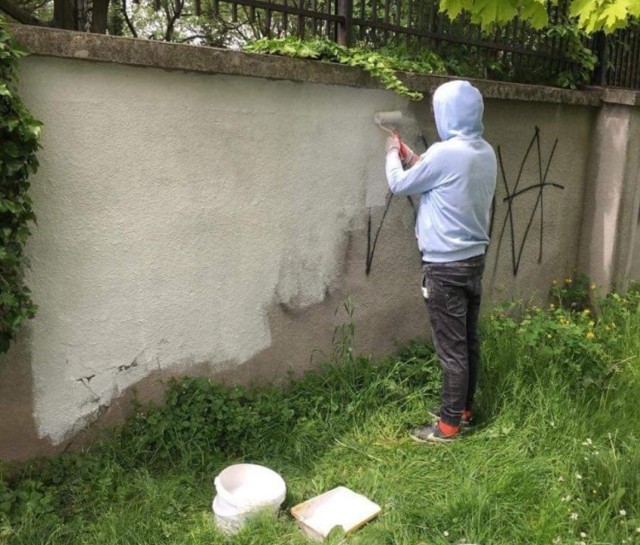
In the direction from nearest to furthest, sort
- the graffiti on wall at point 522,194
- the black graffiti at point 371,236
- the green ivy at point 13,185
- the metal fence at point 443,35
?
the green ivy at point 13,185
the metal fence at point 443,35
the black graffiti at point 371,236
the graffiti on wall at point 522,194

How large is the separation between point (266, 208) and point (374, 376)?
1.10 meters

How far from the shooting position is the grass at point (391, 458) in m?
2.58

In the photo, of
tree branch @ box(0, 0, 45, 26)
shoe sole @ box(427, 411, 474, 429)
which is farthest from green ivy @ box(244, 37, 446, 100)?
tree branch @ box(0, 0, 45, 26)

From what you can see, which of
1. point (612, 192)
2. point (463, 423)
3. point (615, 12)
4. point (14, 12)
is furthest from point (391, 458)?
point (14, 12)

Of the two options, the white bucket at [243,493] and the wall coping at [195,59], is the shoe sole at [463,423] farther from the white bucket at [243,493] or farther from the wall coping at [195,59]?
the wall coping at [195,59]

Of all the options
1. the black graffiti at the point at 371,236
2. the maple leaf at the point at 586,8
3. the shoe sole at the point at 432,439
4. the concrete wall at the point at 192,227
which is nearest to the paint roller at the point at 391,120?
the concrete wall at the point at 192,227

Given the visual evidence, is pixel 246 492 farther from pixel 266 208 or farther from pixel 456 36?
pixel 456 36

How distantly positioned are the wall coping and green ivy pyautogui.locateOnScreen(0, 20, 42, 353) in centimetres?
17

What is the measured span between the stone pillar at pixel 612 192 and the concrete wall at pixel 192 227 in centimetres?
153

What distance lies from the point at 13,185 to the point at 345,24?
2079 mm

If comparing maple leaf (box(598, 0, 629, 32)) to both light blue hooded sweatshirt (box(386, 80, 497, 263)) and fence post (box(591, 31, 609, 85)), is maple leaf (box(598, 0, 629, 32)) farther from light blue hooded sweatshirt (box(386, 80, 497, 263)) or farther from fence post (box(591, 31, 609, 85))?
fence post (box(591, 31, 609, 85))

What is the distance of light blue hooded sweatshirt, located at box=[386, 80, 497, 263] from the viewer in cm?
311

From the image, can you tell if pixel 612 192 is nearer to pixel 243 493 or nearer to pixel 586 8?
pixel 586 8

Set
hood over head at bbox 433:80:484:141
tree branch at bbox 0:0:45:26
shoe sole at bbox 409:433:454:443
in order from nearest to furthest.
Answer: hood over head at bbox 433:80:484:141, shoe sole at bbox 409:433:454:443, tree branch at bbox 0:0:45:26
